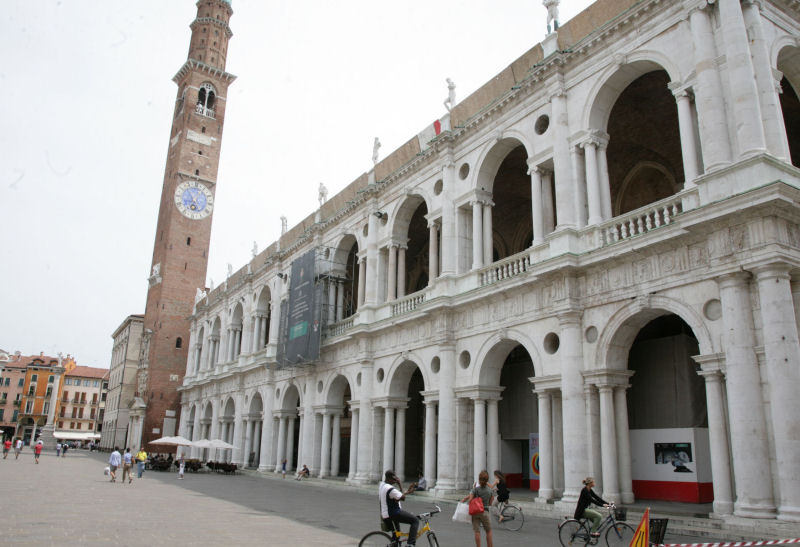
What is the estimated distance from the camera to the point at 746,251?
40.7 ft

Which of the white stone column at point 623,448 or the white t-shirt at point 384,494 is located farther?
the white stone column at point 623,448

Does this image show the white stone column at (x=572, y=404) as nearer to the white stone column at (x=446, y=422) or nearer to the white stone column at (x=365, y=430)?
the white stone column at (x=446, y=422)

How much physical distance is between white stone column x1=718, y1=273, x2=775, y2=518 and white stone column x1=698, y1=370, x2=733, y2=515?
19 centimetres

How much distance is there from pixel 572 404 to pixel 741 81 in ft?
27.0

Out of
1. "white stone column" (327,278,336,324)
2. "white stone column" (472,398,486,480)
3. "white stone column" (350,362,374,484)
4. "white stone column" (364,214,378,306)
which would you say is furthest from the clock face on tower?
"white stone column" (472,398,486,480)

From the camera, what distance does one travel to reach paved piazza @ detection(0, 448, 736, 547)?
1026 centimetres

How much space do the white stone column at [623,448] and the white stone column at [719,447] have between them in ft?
7.99

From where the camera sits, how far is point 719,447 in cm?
1272

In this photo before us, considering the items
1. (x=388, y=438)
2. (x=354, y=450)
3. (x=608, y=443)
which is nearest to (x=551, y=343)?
(x=608, y=443)

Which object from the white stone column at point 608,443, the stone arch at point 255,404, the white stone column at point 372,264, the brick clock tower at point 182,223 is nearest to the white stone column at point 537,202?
the white stone column at point 608,443

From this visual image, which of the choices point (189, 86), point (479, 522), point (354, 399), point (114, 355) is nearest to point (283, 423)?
point (354, 399)

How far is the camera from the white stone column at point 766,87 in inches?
514

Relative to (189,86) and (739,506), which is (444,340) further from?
(189,86)

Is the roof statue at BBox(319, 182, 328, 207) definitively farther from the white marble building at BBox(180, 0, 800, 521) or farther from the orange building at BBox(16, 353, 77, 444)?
the orange building at BBox(16, 353, 77, 444)
